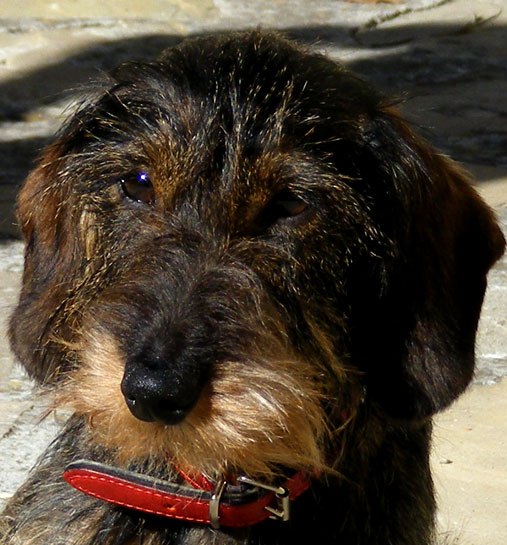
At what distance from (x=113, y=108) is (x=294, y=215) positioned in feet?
1.79

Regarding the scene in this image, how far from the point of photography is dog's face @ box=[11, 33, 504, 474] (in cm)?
293

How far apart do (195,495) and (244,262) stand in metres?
0.58

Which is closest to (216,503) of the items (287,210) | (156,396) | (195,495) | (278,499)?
(195,495)

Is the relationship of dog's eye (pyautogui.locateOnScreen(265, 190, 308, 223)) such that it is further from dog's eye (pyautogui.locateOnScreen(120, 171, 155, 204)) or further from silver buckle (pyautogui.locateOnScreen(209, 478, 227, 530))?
silver buckle (pyautogui.locateOnScreen(209, 478, 227, 530))

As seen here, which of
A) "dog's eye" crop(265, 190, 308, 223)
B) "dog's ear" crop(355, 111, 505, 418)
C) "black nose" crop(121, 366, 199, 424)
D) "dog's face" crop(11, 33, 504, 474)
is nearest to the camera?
"black nose" crop(121, 366, 199, 424)

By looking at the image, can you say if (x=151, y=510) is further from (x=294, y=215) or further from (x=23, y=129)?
(x=23, y=129)

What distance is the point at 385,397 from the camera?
341cm

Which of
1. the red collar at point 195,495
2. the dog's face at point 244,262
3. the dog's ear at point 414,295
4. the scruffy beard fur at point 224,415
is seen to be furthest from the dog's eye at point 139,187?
the red collar at point 195,495

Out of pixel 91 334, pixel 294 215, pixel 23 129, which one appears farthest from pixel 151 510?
pixel 23 129

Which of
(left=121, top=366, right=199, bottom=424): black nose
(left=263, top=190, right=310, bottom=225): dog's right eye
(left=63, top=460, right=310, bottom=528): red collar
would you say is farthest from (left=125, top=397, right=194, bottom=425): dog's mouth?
(left=263, top=190, right=310, bottom=225): dog's right eye

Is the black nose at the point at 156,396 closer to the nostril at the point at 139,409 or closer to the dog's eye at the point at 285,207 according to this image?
the nostril at the point at 139,409

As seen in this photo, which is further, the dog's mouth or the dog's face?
the dog's face

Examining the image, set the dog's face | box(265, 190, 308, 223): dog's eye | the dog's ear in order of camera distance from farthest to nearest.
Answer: the dog's ear → box(265, 190, 308, 223): dog's eye → the dog's face

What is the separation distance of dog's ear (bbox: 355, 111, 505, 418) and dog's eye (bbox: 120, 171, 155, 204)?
0.56 meters
